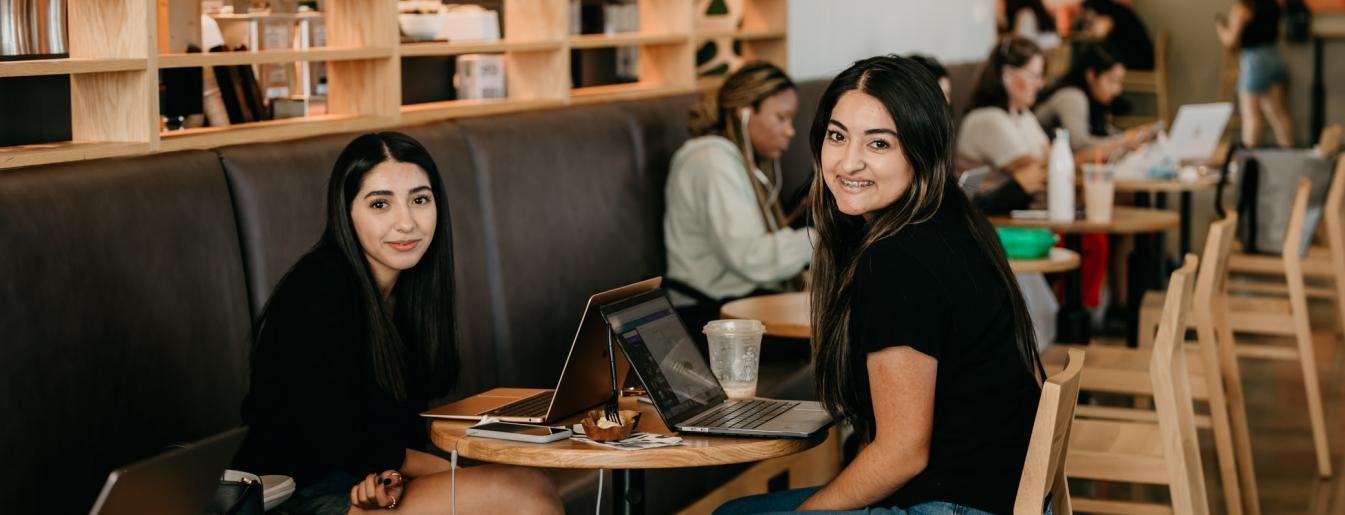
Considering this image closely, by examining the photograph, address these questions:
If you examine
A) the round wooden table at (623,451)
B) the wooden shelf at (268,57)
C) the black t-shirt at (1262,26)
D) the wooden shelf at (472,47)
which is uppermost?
the black t-shirt at (1262,26)

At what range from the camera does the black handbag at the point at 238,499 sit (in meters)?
2.40

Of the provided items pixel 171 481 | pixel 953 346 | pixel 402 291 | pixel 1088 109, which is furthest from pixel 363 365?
pixel 1088 109

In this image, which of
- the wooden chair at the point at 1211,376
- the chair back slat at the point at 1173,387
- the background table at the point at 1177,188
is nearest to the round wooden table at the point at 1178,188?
the background table at the point at 1177,188

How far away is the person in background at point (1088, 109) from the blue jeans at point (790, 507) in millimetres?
5133

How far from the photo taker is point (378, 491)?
8.77 ft

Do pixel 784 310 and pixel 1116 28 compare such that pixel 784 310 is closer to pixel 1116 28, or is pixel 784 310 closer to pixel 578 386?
pixel 578 386

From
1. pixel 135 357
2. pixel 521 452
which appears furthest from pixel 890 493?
pixel 135 357

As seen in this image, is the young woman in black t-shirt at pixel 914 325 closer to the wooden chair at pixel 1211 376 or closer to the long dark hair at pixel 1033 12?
the wooden chair at pixel 1211 376

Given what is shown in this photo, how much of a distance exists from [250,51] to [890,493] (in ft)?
7.17

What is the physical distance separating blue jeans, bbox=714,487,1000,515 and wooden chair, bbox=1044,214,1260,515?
5.57 feet

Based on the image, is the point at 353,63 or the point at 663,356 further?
the point at 353,63

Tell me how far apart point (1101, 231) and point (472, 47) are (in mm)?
2320

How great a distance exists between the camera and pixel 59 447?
2.96 m

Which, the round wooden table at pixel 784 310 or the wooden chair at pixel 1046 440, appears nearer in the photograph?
the wooden chair at pixel 1046 440
